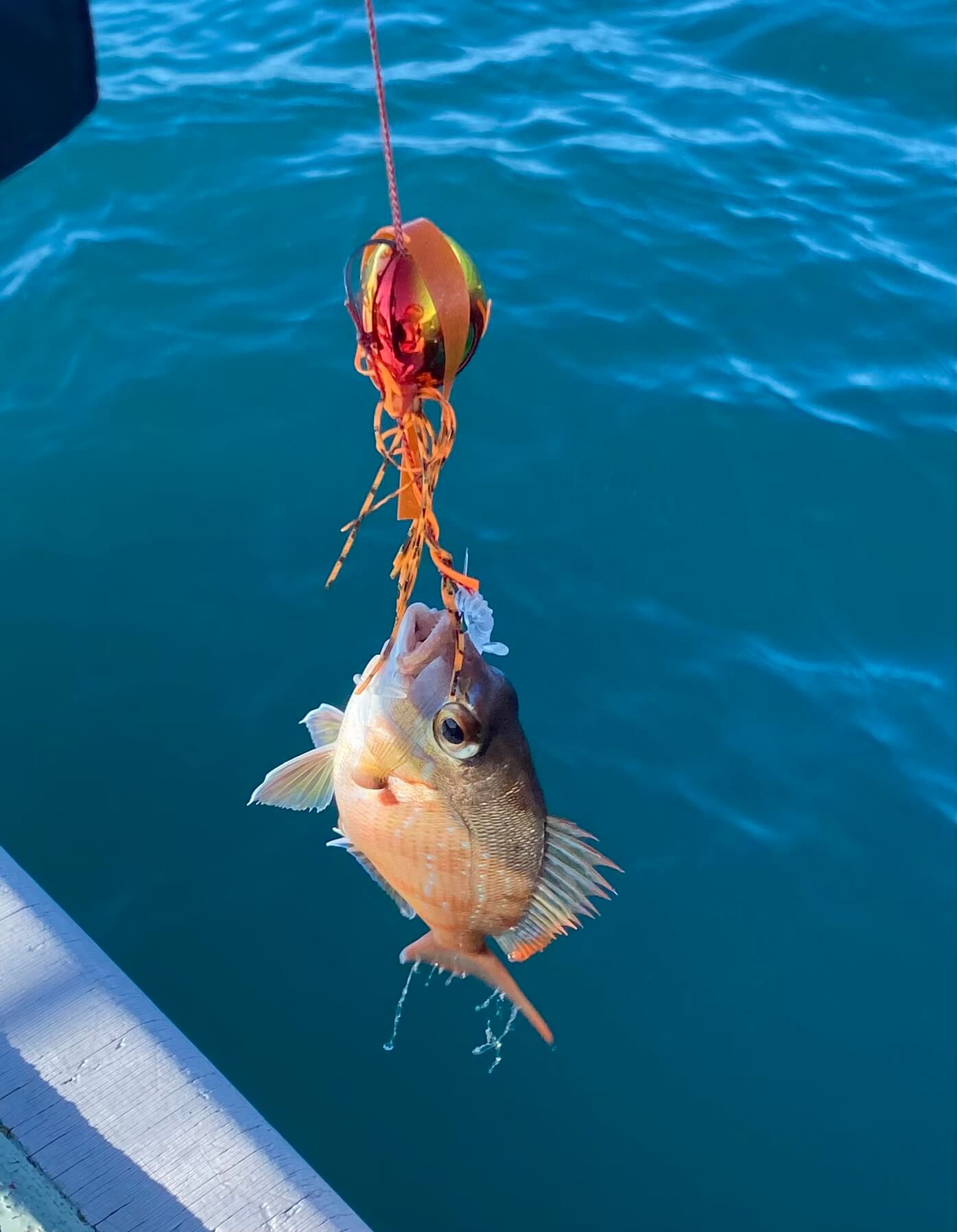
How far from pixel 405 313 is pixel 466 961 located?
77.5 inches

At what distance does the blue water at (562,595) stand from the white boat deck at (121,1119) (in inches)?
64.2

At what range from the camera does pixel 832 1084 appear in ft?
15.4

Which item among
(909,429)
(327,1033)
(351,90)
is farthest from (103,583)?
(351,90)

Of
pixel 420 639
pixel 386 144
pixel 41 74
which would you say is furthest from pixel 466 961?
pixel 41 74

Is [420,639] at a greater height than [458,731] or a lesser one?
greater

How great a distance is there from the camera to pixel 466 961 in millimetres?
3141

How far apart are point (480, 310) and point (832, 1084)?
4046 millimetres

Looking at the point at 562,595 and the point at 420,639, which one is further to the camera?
the point at 562,595

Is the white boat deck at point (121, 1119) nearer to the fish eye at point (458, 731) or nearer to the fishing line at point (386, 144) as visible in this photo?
the fish eye at point (458, 731)

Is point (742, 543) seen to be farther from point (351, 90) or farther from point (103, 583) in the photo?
point (351, 90)

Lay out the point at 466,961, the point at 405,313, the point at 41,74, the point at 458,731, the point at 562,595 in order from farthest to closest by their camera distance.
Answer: the point at 562,595 → the point at 466,961 → the point at 458,731 → the point at 41,74 → the point at 405,313

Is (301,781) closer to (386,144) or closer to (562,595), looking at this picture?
(386,144)

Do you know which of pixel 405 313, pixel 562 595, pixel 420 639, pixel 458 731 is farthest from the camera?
pixel 562 595

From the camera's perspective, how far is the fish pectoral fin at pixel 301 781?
3.17 m
